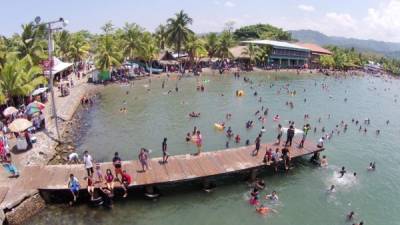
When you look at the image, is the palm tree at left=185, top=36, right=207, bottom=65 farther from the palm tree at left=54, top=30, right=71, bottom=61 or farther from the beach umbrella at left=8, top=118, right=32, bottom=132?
the beach umbrella at left=8, top=118, right=32, bottom=132

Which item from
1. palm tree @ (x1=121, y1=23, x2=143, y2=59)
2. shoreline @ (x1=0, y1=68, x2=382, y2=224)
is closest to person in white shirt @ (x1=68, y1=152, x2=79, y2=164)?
shoreline @ (x1=0, y1=68, x2=382, y2=224)

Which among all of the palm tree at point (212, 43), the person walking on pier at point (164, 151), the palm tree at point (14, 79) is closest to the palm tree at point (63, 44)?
the palm tree at point (212, 43)

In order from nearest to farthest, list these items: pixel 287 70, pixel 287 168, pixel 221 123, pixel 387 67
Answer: pixel 287 168 → pixel 221 123 → pixel 287 70 → pixel 387 67

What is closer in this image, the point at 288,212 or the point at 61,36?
the point at 288,212

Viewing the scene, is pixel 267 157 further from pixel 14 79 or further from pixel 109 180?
pixel 14 79

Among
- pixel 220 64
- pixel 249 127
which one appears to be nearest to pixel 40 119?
pixel 249 127

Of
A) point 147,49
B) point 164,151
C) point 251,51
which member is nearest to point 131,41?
point 147,49

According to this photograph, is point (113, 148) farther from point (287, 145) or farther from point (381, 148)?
point (381, 148)

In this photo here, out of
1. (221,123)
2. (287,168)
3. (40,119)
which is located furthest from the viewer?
(221,123)
